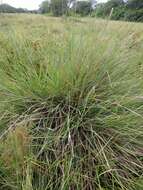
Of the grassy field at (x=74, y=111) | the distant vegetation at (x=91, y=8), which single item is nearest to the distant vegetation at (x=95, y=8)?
the distant vegetation at (x=91, y=8)

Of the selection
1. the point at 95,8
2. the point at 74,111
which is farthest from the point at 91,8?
the point at 74,111

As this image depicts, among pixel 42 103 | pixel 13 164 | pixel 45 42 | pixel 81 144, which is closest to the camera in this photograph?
pixel 13 164

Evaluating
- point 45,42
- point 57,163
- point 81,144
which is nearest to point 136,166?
point 81,144

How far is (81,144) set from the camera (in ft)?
6.14

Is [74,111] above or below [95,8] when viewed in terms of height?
below

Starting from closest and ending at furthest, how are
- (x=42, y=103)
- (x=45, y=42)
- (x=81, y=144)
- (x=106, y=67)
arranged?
(x=81, y=144), (x=42, y=103), (x=106, y=67), (x=45, y=42)

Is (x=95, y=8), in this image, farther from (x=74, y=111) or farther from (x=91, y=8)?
(x=74, y=111)

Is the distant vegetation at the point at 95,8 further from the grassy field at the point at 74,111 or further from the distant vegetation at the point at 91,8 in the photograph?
the grassy field at the point at 74,111

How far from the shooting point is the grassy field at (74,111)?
1725mm

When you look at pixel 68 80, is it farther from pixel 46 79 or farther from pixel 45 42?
pixel 45 42

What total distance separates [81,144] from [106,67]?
1.93 feet

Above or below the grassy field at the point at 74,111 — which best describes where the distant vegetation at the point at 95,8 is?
above

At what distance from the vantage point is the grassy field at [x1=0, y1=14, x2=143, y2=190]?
172 cm

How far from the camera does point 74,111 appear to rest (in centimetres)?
202
